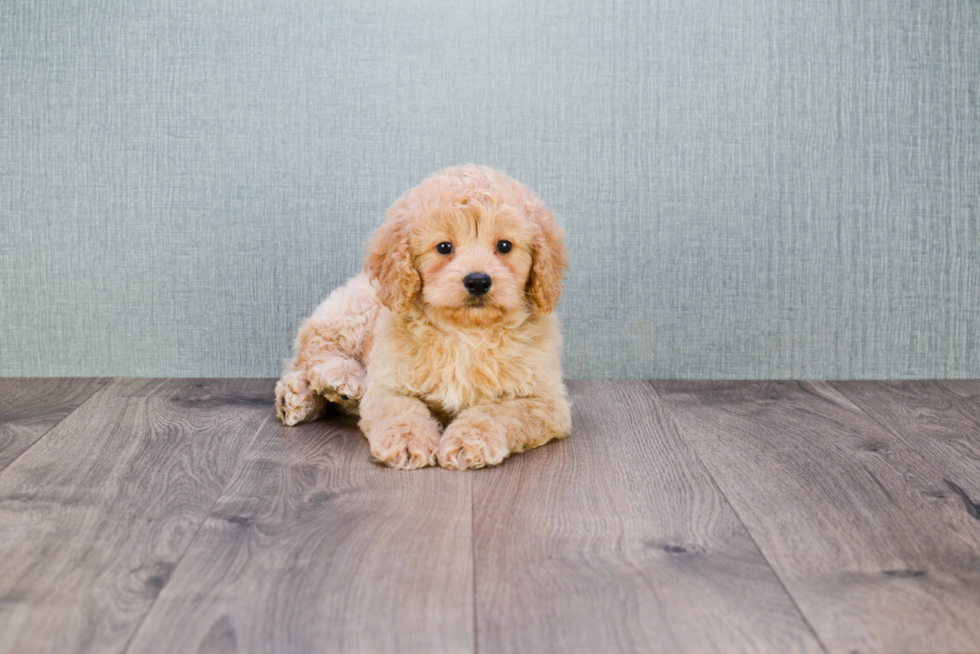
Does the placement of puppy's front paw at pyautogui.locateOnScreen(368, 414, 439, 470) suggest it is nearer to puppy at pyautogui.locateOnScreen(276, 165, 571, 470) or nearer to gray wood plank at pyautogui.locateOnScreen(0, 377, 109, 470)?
puppy at pyautogui.locateOnScreen(276, 165, 571, 470)

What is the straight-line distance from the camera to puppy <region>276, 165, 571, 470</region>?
2.01 metres

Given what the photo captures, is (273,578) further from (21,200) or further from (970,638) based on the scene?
(21,200)

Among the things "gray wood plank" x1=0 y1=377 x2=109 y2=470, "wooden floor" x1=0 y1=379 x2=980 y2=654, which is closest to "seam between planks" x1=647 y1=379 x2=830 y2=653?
"wooden floor" x1=0 y1=379 x2=980 y2=654

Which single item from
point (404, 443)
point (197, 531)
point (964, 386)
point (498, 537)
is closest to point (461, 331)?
point (404, 443)

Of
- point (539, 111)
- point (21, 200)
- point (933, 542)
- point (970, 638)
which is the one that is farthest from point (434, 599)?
point (21, 200)

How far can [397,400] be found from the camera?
2143 millimetres

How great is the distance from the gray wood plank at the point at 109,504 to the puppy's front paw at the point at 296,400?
0.33ft

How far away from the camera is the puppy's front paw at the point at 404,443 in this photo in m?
1.98

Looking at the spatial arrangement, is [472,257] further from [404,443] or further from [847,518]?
[847,518]

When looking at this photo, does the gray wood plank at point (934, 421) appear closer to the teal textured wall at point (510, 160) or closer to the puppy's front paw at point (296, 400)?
the teal textured wall at point (510, 160)

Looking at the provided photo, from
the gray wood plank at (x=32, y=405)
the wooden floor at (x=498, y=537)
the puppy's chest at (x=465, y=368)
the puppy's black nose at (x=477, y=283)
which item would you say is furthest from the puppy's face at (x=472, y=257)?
the gray wood plank at (x=32, y=405)

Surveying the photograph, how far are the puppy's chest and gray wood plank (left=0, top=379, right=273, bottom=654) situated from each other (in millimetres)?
490

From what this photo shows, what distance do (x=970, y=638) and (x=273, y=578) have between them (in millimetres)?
1067

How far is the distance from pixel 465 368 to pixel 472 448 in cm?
26
